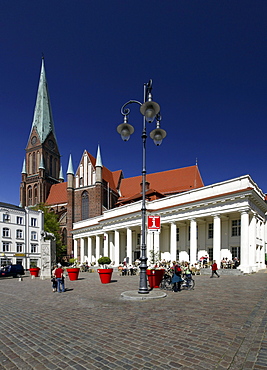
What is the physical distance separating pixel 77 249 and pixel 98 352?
53.5 meters

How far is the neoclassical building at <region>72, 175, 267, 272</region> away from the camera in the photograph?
26.3 m

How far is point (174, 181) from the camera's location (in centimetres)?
5388

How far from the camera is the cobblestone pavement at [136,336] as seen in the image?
4.39 meters

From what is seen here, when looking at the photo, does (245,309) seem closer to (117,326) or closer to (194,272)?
(117,326)

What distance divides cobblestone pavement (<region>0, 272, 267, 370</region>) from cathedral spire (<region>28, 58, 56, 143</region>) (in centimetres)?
7692

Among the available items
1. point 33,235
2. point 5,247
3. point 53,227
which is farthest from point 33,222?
point 5,247

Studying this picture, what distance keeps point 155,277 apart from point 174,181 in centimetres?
4112

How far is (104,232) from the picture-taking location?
45844 mm

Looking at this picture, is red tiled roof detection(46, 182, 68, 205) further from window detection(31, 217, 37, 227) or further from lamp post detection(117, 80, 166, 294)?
lamp post detection(117, 80, 166, 294)

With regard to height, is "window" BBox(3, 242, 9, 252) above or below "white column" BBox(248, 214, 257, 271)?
below

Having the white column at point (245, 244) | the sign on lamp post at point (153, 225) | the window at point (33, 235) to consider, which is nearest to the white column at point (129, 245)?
the white column at point (245, 244)

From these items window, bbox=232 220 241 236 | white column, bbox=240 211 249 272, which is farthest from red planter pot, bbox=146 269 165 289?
window, bbox=232 220 241 236

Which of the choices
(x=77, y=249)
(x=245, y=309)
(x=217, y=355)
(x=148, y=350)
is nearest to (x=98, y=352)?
(x=148, y=350)

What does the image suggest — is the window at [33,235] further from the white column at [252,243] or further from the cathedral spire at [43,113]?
the white column at [252,243]
